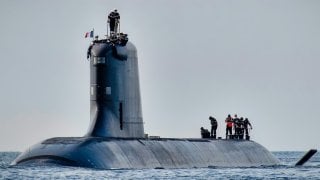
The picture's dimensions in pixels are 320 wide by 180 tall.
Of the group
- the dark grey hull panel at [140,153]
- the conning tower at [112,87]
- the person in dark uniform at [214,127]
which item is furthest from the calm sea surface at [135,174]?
the person in dark uniform at [214,127]

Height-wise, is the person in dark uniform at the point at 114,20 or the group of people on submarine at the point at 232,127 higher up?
the person in dark uniform at the point at 114,20

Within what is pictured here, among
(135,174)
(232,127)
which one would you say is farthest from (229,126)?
(135,174)

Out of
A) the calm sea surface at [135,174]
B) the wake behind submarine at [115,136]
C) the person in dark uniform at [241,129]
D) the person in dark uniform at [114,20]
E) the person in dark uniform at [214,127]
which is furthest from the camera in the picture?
the person in dark uniform at [241,129]

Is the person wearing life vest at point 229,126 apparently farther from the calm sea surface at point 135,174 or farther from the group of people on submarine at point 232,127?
the calm sea surface at point 135,174

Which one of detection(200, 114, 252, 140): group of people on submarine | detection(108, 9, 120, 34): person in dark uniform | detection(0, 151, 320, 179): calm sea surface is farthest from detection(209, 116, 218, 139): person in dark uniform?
detection(108, 9, 120, 34): person in dark uniform

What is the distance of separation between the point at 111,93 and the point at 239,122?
Result: 12539mm

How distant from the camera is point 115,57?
4219 centimetres

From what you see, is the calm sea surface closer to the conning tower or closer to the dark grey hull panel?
the dark grey hull panel

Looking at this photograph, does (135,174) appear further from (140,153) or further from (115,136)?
(115,136)

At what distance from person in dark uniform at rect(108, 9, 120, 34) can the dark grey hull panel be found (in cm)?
537

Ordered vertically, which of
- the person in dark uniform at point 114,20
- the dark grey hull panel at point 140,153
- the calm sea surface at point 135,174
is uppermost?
the person in dark uniform at point 114,20

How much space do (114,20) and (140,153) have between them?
6553 mm

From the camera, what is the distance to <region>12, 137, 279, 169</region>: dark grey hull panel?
37812mm

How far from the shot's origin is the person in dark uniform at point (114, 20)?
4284 centimetres
